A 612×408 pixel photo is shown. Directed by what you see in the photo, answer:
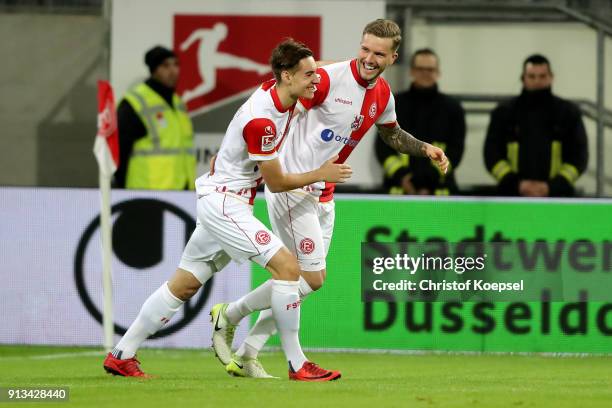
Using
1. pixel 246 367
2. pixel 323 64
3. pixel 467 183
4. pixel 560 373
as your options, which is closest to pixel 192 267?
pixel 246 367

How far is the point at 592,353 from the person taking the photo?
1154 centimetres

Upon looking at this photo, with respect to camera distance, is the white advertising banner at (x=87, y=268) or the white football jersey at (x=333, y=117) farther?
the white advertising banner at (x=87, y=268)

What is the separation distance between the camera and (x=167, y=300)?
8.84 meters

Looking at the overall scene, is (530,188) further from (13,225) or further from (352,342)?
(13,225)

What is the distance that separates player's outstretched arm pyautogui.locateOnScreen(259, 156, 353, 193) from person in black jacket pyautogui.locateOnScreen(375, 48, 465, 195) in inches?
161

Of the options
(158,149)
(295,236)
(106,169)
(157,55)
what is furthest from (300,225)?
(157,55)

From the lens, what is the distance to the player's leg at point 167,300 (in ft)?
28.7

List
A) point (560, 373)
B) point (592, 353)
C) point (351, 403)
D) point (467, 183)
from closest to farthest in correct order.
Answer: point (351, 403) < point (560, 373) < point (592, 353) < point (467, 183)

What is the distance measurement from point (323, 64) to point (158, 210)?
3060 millimetres

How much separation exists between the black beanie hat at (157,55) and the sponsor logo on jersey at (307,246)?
3958mm

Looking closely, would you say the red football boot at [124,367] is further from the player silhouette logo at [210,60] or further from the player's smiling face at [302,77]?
the player silhouette logo at [210,60]

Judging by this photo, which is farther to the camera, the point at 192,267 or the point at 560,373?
the point at 560,373

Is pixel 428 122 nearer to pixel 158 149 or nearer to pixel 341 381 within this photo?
pixel 158 149

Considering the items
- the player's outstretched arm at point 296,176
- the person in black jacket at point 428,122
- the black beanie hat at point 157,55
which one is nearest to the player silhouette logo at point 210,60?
the black beanie hat at point 157,55
